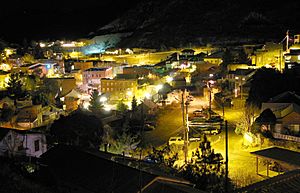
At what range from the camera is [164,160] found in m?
10.3

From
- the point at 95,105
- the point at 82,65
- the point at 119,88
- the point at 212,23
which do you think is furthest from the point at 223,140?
the point at 212,23

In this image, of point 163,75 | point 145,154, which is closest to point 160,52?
point 163,75

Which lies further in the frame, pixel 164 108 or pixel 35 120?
pixel 164 108

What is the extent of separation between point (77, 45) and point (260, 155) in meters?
34.1

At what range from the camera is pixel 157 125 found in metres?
15.5

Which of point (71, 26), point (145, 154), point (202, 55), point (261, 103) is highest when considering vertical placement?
point (71, 26)

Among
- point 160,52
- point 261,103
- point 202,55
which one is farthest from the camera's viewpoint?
point 160,52

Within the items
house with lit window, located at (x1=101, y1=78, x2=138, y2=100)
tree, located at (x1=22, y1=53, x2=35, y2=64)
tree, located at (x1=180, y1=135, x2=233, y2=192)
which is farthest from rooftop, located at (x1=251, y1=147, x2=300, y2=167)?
tree, located at (x1=22, y1=53, x2=35, y2=64)

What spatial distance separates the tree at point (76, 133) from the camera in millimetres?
12414

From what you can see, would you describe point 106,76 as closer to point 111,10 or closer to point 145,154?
point 145,154

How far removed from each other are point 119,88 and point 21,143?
10.8m

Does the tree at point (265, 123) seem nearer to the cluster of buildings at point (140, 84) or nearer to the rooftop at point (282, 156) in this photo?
the cluster of buildings at point (140, 84)

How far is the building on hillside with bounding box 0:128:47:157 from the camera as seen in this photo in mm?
10875

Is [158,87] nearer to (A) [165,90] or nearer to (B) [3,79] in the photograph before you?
(A) [165,90]
